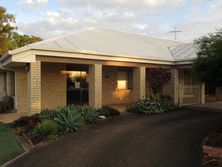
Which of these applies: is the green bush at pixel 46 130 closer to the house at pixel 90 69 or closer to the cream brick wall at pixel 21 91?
the house at pixel 90 69

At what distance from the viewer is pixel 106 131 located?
9.91m

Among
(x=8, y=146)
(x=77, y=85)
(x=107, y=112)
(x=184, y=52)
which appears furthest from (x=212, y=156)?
(x=184, y=52)

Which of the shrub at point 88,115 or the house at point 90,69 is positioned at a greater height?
the house at point 90,69

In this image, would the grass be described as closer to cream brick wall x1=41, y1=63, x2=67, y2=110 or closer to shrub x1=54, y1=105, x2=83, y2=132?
shrub x1=54, y1=105, x2=83, y2=132

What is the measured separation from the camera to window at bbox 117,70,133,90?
63.4 ft

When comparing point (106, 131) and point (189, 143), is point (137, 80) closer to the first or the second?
point (106, 131)

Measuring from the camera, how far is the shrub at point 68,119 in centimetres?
993

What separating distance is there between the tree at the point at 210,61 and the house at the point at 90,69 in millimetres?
5376

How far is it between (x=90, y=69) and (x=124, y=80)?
5.91 metres

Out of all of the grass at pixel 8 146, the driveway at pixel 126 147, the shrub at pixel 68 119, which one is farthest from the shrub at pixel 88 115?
the grass at pixel 8 146

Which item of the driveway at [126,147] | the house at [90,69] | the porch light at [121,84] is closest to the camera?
the driveway at [126,147]

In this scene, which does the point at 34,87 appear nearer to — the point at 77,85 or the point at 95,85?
the point at 95,85

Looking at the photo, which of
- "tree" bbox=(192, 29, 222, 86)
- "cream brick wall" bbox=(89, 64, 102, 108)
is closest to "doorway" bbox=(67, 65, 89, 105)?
"cream brick wall" bbox=(89, 64, 102, 108)

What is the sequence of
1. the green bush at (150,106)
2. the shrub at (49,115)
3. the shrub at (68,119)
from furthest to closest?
the green bush at (150,106) → the shrub at (49,115) → the shrub at (68,119)
